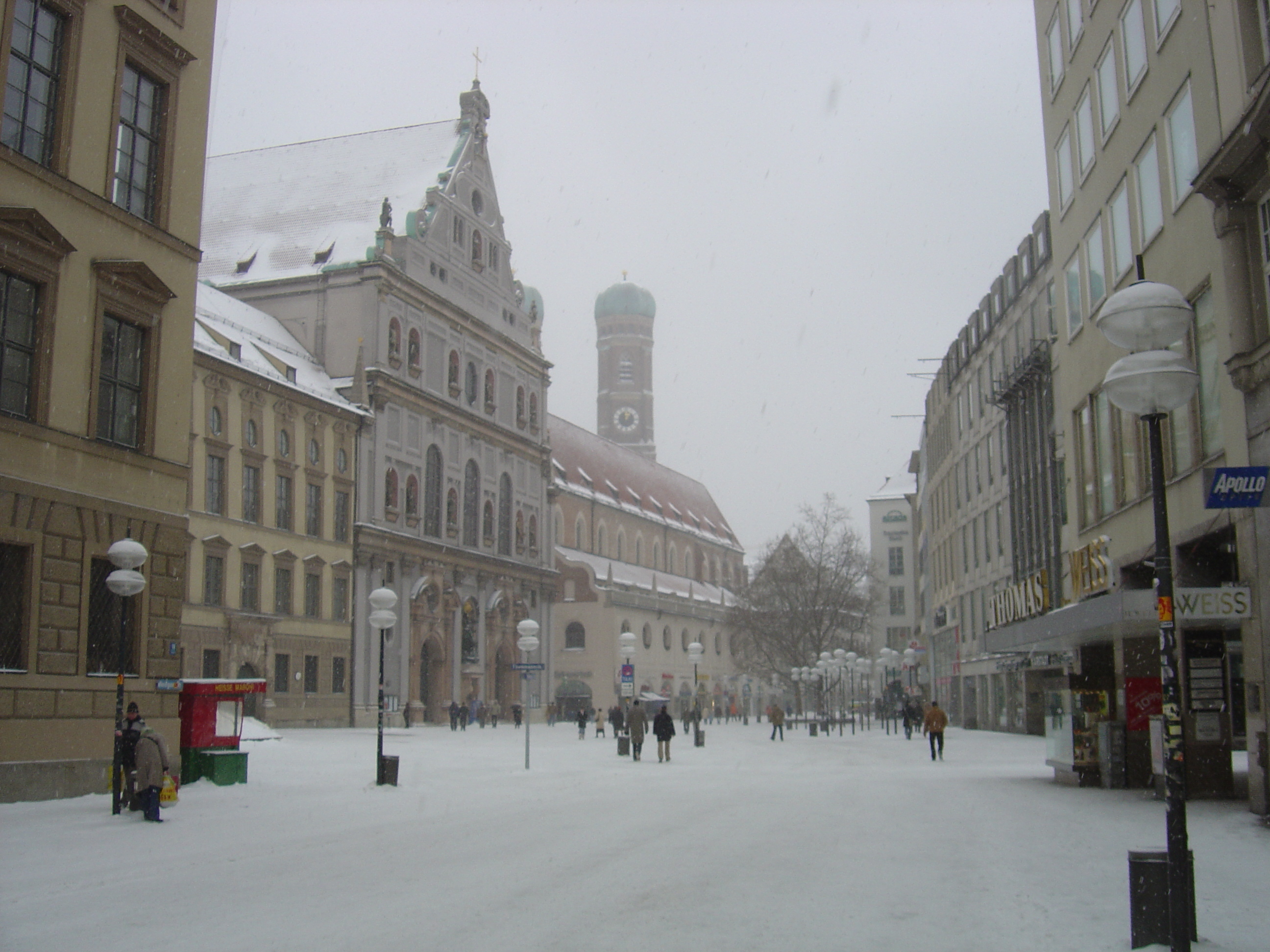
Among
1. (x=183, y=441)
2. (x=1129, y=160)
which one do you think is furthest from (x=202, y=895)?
(x=1129, y=160)

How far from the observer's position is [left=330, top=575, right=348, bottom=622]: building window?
53812mm

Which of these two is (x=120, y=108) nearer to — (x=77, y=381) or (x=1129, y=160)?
(x=77, y=381)

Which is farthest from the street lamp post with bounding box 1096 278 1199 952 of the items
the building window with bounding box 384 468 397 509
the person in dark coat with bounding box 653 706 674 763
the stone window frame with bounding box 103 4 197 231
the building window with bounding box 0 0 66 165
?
the building window with bounding box 384 468 397 509

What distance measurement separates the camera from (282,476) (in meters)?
50.9

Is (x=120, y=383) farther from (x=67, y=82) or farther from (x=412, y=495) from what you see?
(x=412, y=495)

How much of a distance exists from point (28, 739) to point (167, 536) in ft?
14.6

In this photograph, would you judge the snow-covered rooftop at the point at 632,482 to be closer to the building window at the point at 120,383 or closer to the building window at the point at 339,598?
the building window at the point at 339,598

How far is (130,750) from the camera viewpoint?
1722 cm

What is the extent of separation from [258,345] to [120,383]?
107ft

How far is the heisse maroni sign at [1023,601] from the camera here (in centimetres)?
2545

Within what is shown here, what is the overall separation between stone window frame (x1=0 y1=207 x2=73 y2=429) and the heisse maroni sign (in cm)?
1777

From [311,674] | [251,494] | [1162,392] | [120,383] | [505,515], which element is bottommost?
[311,674]

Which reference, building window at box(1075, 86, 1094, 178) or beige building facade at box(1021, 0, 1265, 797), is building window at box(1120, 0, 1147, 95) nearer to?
beige building facade at box(1021, 0, 1265, 797)

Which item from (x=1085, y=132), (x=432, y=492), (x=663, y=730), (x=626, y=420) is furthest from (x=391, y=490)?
(x=626, y=420)
